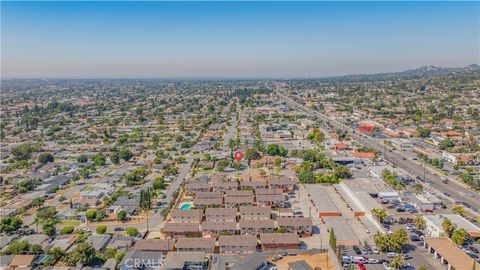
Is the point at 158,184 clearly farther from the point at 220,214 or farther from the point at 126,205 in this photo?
the point at 220,214

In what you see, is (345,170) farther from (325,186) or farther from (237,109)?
(237,109)

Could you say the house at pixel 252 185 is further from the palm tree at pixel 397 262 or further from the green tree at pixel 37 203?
the green tree at pixel 37 203

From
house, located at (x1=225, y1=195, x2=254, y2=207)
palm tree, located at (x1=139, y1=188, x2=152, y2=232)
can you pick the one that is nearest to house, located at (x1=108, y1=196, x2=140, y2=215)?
palm tree, located at (x1=139, y1=188, x2=152, y2=232)

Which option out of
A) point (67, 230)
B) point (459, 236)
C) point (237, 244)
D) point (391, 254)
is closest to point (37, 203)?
point (67, 230)

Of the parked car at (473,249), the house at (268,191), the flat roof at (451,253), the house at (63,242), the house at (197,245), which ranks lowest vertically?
the house at (63,242)

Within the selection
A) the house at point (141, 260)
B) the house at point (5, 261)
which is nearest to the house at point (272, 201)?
the house at point (141, 260)

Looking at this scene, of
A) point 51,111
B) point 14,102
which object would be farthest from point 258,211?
point 14,102
